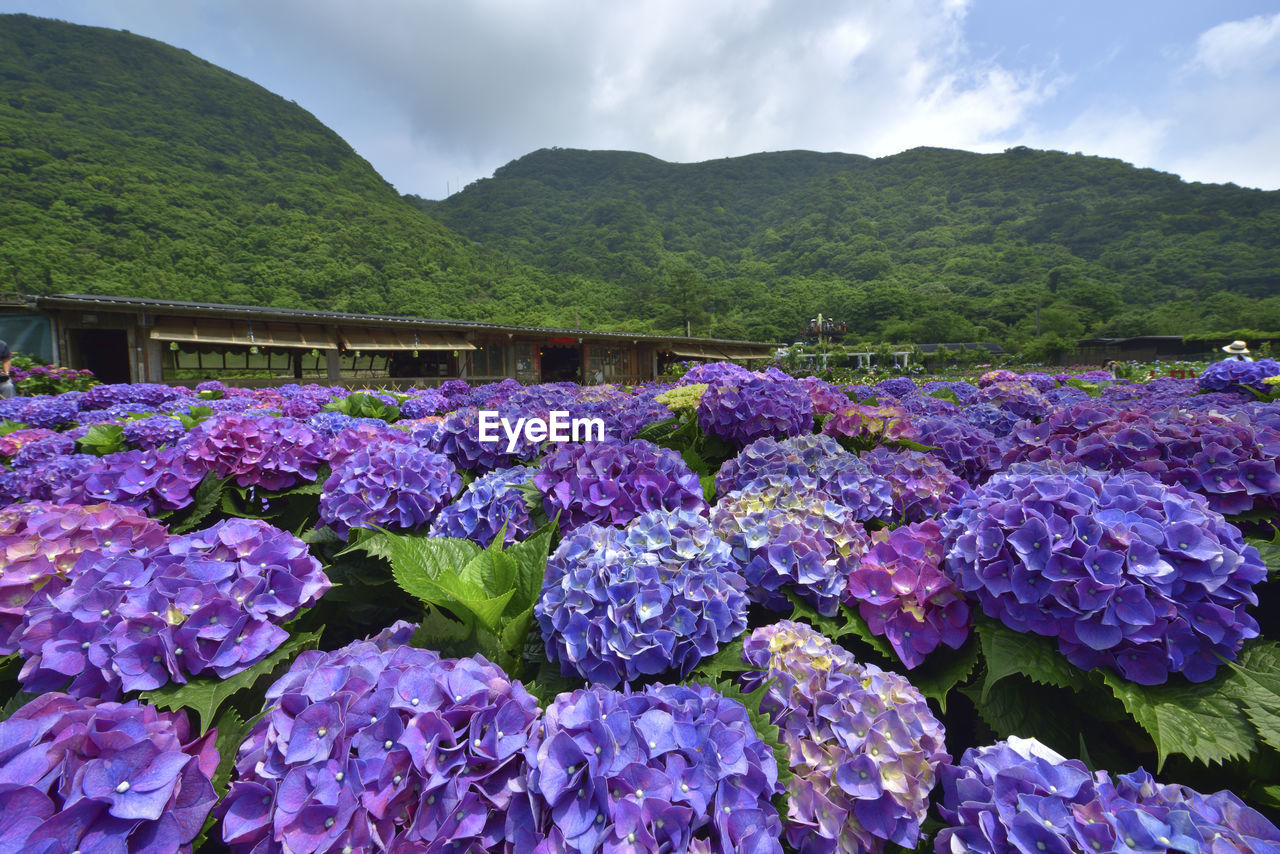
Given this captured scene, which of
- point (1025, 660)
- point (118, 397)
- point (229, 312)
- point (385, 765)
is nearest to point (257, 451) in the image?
point (385, 765)

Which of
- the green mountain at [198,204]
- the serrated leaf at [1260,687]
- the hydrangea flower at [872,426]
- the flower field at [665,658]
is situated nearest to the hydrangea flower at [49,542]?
the flower field at [665,658]

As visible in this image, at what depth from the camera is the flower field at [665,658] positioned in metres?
0.99

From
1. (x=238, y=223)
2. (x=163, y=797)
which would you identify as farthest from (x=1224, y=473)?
(x=238, y=223)

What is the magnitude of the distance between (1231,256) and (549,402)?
120 meters

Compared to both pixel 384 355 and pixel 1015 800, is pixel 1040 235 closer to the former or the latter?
pixel 384 355

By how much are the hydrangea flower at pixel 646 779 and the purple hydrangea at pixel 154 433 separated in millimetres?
3841

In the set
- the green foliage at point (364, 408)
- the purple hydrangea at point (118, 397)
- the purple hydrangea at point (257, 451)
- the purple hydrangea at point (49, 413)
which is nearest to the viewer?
the purple hydrangea at point (257, 451)

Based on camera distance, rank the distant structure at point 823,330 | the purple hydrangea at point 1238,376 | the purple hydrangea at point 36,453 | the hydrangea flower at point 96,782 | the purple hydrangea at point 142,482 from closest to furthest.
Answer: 1. the hydrangea flower at point 96,782
2. the purple hydrangea at point 142,482
3. the purple hydrangea at point 36,453
4. the purple hydrangea at point 1238,376
5. the distant structure at point 823,330

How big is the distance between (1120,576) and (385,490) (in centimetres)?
264

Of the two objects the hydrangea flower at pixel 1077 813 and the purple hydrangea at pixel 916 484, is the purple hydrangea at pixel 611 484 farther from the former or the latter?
the hydrangea flower at pixel 1077 813

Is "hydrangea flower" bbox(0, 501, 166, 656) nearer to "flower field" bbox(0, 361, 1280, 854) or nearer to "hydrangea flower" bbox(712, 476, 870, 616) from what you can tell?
"flower field" bbox(0, 361, 1280, 854)

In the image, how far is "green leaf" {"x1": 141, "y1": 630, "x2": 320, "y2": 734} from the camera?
1.22 metres

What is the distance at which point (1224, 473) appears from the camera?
2.07 meters

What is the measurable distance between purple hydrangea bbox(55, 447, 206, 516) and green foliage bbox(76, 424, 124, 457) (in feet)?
3.94
